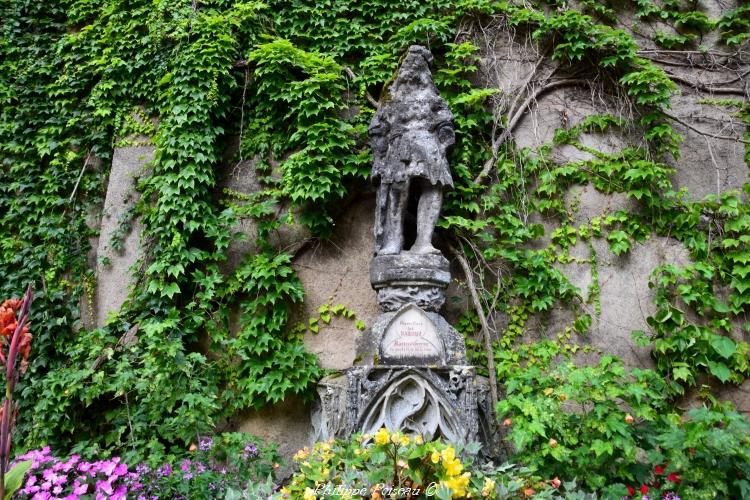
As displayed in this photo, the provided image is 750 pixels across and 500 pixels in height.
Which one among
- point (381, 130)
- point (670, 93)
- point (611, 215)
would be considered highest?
point (670, 93)

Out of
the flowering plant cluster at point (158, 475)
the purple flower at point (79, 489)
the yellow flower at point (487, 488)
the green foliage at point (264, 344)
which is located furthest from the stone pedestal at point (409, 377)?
the purple flower at point (79, 489)

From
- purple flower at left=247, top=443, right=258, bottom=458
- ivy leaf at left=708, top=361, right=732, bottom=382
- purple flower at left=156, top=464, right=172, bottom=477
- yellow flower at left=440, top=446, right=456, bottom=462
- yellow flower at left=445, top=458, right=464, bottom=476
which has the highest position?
ivy leaf at left=708, top=361, right=732, bottom=382

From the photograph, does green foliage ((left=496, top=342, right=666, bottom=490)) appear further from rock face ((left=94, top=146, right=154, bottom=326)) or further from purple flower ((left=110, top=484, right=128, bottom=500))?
rock face ((left=94, top=146, right=154, bottom=326))

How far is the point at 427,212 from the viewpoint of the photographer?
4.90 metres

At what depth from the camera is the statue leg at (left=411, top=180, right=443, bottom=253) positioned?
16.0 feet

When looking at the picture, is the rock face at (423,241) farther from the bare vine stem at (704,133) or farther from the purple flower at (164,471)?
the purple flower at (164,471)

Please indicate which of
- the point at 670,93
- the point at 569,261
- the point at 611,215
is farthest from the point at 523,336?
the point at 670,93

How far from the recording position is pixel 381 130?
5004 millimetres

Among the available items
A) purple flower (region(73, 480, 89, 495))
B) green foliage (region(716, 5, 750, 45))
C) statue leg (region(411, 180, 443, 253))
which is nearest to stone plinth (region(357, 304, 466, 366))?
statue leg (region(411, 180, 443, 253))

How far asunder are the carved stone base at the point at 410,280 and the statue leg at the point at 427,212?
235 mm

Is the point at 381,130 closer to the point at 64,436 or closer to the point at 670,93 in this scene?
the point at 670,93

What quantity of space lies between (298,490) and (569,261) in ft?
12.0

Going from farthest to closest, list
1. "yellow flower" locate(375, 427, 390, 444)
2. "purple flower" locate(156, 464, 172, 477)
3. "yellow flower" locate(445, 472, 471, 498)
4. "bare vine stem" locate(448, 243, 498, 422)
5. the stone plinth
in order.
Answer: "bare vine stem" locate(448, 243, 498, 422) → the stone plinth → "purple flower" locate(156, 464, 172, 477) → "yellow flower" locate(375, 427, 390, 444) → "yellow flower" locate(445, 472, 471, 498)

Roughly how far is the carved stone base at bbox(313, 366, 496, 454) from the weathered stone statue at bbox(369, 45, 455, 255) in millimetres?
1063
